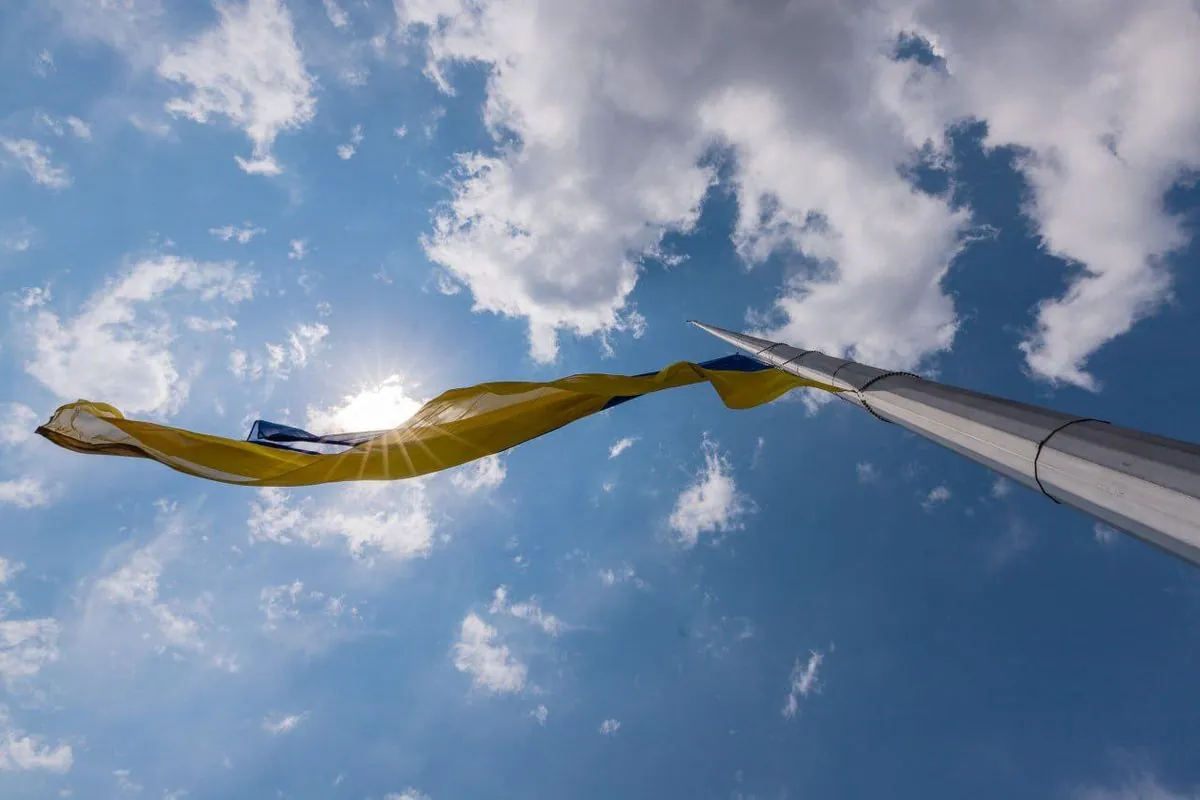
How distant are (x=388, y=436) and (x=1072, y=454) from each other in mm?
7827

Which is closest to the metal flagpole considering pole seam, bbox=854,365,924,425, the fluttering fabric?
pole seam, bbox=854,365,924,425

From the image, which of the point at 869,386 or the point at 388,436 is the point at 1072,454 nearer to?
the point at 869,386

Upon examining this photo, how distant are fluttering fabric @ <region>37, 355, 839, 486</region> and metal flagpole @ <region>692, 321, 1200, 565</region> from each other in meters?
2.68

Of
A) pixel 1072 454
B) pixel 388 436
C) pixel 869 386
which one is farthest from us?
pixel 388 436

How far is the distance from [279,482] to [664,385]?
18.3ft

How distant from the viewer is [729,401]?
9.39 metres

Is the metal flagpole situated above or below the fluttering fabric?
below

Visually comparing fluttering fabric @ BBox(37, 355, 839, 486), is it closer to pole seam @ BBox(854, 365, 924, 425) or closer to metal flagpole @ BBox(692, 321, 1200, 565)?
pole seam @ BBox(854, 365, 924, 425)

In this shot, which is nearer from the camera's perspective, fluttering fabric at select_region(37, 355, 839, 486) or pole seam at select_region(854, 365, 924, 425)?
pole seam at select_region(854, 365, 924, 425)

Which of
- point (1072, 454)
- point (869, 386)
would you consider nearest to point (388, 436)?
point (869, 386)

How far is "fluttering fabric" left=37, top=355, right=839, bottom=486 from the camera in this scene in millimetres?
7941

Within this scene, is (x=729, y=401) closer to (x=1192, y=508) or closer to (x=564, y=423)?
(x=564, y=423)

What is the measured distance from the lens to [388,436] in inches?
336

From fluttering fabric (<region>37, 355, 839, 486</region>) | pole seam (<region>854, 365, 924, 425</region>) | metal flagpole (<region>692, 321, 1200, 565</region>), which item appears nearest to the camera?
metal flagpole (<region>692, 321, 1200, 565</region>)
